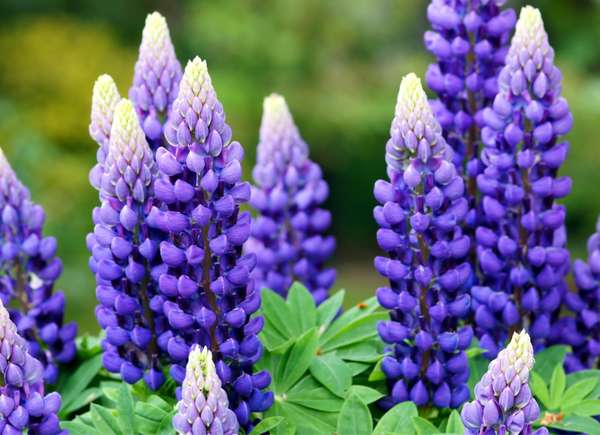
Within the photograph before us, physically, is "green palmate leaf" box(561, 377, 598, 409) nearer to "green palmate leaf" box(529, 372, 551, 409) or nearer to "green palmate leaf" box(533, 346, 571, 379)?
"green palmate leaf" box(529, 372, 551, 409)

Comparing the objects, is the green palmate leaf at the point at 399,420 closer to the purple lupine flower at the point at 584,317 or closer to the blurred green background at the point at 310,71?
the purple lupine flower at the point at 584,317

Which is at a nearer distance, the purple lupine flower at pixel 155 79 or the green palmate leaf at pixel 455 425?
the green palmate leaf at pixel 455 425

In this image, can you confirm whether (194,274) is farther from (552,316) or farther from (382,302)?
(552,316)

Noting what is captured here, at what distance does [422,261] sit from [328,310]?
0.97 feet

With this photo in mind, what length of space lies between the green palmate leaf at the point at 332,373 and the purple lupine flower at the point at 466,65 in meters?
0.44

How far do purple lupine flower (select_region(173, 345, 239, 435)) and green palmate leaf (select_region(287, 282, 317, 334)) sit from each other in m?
0.52

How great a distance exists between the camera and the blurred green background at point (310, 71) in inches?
355

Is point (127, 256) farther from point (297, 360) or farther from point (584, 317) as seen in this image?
point (584, 317)

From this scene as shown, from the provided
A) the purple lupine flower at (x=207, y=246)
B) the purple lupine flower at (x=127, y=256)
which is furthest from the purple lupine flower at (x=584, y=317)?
the purple lupine flower at (x=127, y=256)

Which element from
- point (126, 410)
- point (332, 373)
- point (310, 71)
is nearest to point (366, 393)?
point (332, 373)

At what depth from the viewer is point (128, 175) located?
1.67 metres

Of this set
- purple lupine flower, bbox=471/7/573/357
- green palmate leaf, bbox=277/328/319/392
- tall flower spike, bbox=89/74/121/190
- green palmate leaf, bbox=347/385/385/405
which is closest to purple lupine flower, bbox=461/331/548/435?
green palmate leaf, bbox=347/385/385/405

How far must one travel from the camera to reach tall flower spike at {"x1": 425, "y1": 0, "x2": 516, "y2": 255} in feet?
6.55

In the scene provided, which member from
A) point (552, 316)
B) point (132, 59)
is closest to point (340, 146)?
point (132, 59)
